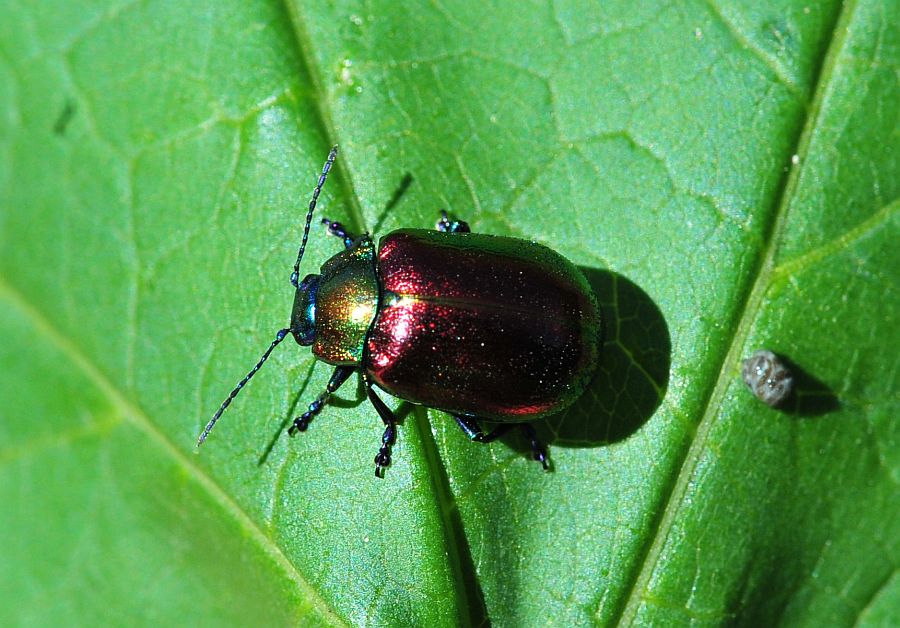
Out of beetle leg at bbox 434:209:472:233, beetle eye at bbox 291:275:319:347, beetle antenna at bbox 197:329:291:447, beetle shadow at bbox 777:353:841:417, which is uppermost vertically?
beetle leg at bbox 434:209:472:233

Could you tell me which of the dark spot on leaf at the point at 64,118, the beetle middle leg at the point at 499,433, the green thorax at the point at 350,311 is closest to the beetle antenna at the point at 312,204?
the green thorax at the point at 350,311

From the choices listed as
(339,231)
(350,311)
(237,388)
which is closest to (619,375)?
(350,311)

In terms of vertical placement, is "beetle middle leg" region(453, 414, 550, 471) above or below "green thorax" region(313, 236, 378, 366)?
below

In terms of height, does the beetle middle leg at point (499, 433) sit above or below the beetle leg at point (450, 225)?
below

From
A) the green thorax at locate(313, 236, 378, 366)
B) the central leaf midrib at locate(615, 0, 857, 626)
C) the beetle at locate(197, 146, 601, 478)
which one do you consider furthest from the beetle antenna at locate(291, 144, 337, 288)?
the central leaf midrib at locate(615, 0, 857, 626)

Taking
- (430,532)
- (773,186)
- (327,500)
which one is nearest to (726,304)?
(773,186)

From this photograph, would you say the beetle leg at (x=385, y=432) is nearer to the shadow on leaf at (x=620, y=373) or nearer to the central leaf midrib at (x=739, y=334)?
the shadow on leaf at (x=620, y=373)

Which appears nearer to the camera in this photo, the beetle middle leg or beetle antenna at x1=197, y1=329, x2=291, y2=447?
the beetle middle leg

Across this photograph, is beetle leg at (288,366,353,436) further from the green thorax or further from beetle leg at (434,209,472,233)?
beetle leg at (434,209,472,233)
